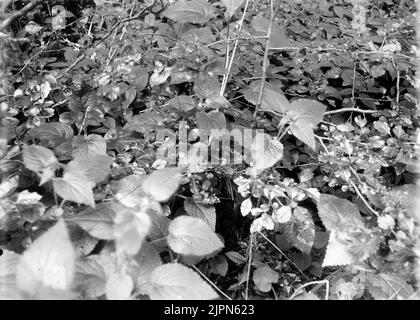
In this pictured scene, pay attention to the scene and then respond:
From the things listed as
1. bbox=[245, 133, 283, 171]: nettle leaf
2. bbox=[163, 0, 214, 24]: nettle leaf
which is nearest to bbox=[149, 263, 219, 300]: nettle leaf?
bbox=[245, 133, 283, 171]: nettle leaf

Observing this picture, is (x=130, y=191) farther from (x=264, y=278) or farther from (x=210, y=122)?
(x=264, y=278)

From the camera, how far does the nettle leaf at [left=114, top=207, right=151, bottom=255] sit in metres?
0.74

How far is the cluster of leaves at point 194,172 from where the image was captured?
0.82m

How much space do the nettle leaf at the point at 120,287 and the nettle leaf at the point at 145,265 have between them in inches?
1.6

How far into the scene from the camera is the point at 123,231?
0.77 meters

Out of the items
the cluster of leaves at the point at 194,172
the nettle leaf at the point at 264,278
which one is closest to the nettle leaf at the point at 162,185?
the cluster of leaves at the point at 194,172

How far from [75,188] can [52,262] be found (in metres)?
0.17

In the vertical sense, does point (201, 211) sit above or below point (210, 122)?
below

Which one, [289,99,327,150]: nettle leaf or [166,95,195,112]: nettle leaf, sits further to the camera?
[166,95,195,112]: nettle leaf

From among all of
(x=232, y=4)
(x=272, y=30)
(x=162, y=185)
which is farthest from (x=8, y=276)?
(x=272, y=30)

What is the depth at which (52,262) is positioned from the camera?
74 cm

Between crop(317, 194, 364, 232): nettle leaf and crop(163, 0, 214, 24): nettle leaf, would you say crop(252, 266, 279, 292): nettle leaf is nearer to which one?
crop(317, 194, 364, 232): nettle leaf
